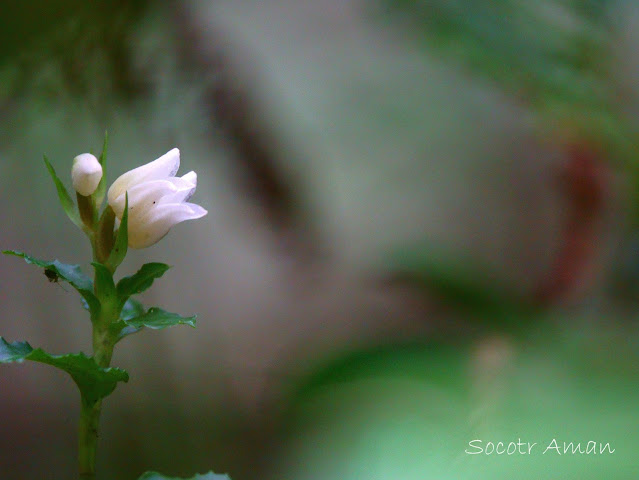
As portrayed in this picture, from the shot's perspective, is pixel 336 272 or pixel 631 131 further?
pixel 336 272

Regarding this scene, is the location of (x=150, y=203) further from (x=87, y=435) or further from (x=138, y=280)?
(x=87, y=435)

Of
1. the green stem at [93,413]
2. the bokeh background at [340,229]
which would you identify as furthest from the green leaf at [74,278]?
the bokeh background at [340,229]

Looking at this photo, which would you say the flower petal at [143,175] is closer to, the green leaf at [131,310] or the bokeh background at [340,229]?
the green leaf at [131,310]

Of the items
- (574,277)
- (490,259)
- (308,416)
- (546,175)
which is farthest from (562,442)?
(546,175)

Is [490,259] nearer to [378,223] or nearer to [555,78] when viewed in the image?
[378,223]

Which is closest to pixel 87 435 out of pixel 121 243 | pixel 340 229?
pixel 121 243

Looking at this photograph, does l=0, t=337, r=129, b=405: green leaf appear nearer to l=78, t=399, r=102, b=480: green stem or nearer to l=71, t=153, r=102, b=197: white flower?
l=78, t=399, r=102, b=480: green stem
